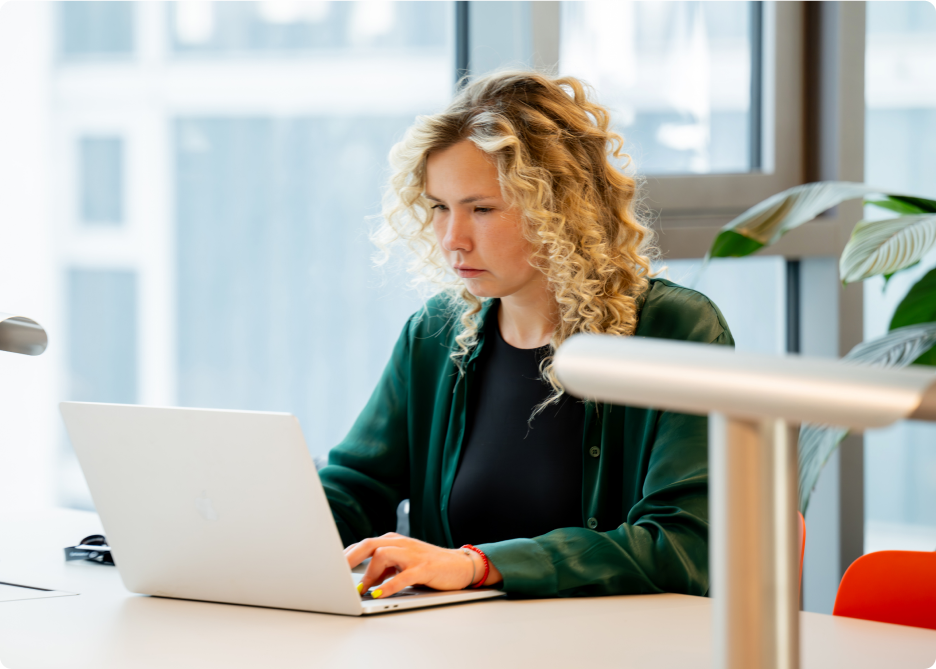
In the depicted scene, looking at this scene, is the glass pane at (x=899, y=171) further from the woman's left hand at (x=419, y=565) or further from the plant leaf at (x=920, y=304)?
the woman's left hand at (x=419, y=565)

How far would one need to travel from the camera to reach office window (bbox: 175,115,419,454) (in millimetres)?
2436

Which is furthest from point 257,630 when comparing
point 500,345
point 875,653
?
point 500,345

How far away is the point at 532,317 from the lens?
1682 mm

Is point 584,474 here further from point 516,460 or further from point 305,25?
point 305,25

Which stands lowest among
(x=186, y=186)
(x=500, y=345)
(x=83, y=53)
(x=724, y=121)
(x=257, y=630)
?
(x=257, y=630)

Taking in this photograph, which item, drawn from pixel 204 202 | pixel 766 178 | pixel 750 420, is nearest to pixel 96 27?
pixel 204 202

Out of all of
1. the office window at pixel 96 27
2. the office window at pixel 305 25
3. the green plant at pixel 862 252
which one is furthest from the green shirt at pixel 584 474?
the office window at pixel 96 27

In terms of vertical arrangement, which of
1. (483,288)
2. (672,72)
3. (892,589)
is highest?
(672,72)

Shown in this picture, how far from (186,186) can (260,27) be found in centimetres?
47

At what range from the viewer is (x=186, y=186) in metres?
2.46

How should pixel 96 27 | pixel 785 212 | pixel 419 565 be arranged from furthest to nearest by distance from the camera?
pixel 96 27, pixel 419 565, pixel 785 212

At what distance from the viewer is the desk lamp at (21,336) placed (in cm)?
121

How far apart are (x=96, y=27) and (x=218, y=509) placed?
6.09ft

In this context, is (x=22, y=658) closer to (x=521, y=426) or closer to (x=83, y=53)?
A: (x=521, y=426)
